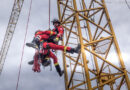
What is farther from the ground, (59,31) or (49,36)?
(59,31)

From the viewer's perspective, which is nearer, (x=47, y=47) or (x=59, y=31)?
(x=47, y=47)

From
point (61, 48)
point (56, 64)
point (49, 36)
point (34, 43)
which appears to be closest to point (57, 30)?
point (49, 36)

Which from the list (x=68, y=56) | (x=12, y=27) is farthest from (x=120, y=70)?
(x=12, y=27)

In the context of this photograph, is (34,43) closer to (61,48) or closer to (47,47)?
(47,47)

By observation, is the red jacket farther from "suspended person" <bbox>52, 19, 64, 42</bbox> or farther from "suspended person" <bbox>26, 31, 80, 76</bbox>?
"suspended person" <bbox>26, 31, 80, 76</bbox>

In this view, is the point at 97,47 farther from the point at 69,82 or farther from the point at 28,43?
the point at 28,43

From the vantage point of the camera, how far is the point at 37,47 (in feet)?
24.2

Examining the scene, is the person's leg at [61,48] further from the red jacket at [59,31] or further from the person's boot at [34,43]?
the red jacket at [59,31]

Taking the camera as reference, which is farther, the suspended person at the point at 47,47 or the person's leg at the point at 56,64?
the person's leg at the point at 56,64

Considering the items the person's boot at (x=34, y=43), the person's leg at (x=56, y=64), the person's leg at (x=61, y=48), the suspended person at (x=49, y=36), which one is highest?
the suspended person at (x=49, y=36)

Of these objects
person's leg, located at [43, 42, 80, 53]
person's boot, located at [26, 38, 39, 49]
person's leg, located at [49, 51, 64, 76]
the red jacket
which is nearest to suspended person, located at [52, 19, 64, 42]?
the red jacket

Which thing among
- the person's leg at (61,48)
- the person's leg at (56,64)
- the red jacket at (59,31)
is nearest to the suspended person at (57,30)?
the red jacket at (59,31)

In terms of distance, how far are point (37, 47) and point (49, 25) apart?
1.25 metres

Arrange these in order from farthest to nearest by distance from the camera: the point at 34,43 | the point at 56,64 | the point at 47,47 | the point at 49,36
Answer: the point at 56,64 → the point at 49,36 → the point at 34,43 → the point at 47,47
